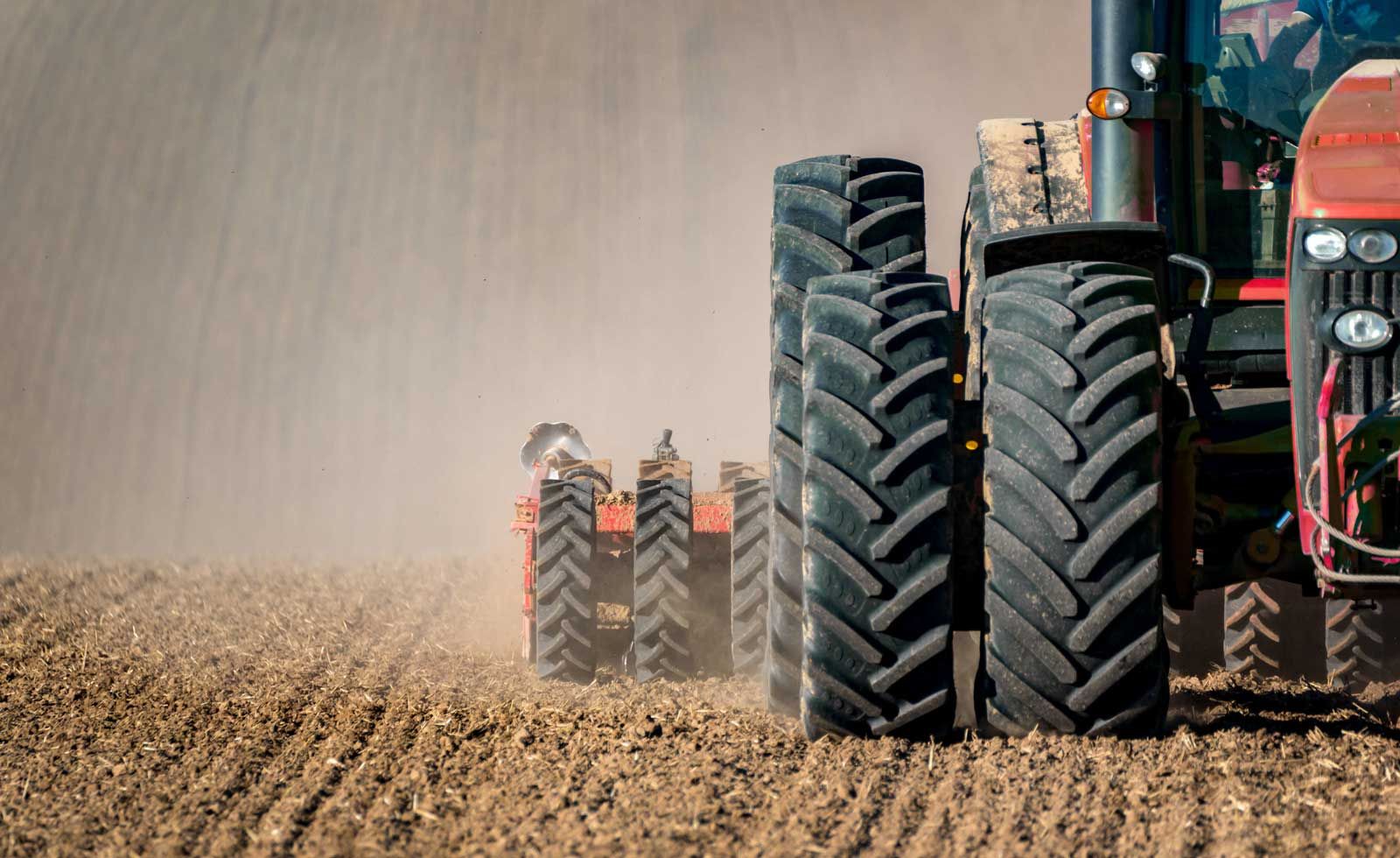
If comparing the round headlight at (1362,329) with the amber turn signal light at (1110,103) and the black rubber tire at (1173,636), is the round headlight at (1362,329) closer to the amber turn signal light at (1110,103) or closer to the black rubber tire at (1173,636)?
the amber turn signal light at (1110,103)

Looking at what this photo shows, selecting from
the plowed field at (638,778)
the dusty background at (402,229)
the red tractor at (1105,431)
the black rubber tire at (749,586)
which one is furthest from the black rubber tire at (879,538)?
the dusty background at (402,229)

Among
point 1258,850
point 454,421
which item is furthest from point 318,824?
point 454,421

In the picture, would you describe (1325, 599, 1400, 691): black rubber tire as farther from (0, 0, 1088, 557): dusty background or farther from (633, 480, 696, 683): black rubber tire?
(0, 0, 1088, 557): dusty background

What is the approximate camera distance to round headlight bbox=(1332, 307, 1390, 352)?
14.5ft

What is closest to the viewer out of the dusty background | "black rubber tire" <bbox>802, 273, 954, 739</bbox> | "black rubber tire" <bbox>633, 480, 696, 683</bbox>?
"black rubber tire" <bbox>802, 273, 954, 739</bbox>

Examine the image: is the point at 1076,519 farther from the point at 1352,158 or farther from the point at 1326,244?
the point at 1352,158

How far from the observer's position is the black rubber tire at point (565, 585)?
9.45m

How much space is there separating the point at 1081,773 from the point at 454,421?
22339 mm

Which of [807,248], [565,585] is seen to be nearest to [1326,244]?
[807,248]

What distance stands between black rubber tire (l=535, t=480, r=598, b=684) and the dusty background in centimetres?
1105

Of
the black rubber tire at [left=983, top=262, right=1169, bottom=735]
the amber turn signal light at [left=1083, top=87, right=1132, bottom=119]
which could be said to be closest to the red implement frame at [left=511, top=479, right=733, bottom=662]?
the amber turn signal light at [left=1083, top=87, right=1132, bottom=119]

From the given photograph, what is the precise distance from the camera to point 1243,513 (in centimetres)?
477

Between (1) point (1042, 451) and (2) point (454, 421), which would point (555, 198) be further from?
(1) point (1042, 451)

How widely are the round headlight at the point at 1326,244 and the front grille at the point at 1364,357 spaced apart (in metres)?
0.05
